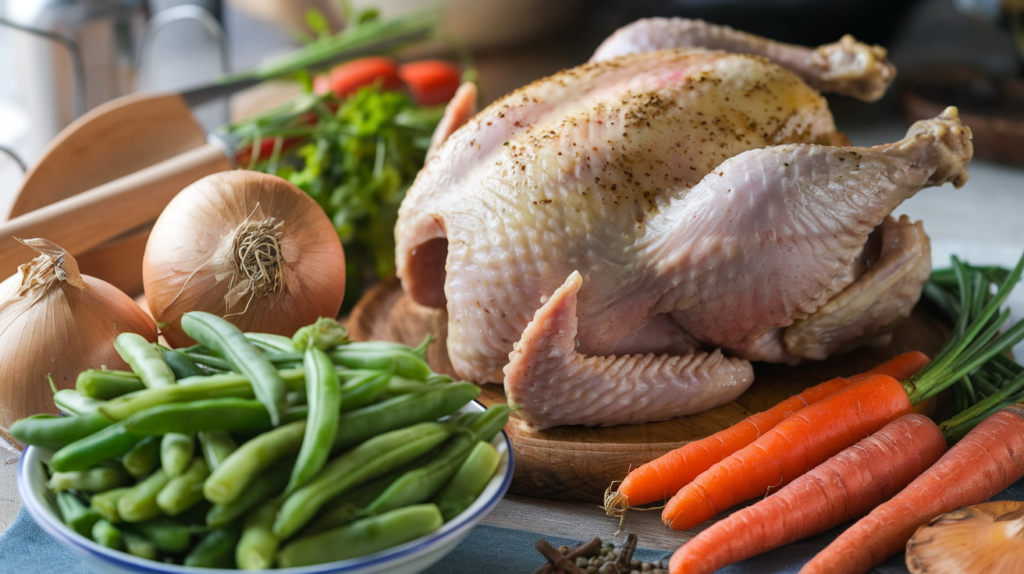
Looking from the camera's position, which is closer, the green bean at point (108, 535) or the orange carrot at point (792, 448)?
the green bean at point (108, 535)

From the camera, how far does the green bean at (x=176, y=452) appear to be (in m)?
1.33

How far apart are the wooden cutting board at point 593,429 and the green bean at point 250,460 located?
0.62 metres

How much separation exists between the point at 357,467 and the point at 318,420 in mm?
102

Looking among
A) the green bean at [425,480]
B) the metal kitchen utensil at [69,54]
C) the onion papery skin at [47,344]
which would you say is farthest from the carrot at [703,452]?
the metal kitchen utensil at [69,54]

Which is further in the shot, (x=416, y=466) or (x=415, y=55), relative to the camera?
(x=415, y=55)

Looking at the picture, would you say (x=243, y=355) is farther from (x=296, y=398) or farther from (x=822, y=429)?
(x=822, y=429)

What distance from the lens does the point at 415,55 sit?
4938 millimetres

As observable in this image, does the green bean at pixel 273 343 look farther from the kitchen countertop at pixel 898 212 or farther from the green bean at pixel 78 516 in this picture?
the kitchen countertop at pixel 898 212

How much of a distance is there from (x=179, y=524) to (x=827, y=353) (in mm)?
1628

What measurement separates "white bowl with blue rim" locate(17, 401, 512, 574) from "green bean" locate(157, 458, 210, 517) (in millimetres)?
82

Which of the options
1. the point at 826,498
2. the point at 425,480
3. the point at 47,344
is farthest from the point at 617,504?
the point at 47,344

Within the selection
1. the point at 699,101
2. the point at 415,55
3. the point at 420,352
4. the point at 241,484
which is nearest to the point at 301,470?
the point at 241,484

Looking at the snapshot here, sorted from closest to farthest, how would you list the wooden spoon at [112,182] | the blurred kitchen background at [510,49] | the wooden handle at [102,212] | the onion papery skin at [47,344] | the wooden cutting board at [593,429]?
1. the onion papery skin at [47,344]
2. the wooden cutting board at [593,429]
3. the wooden handle at [102,212]
4. the wooden spoon at [112,182]
5. the blurred kitchen background at [510,49]

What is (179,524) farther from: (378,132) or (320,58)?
(320,58)
